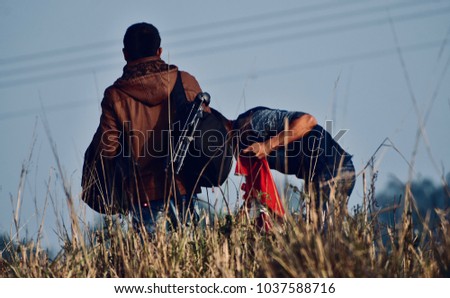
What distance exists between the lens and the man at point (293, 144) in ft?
21.0

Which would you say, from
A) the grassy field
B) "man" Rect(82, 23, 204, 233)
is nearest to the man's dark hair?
"man" Rect(82, 23, 204, 233)

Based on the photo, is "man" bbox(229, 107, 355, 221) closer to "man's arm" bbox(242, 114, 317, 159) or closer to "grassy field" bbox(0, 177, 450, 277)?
"man's arm" bbox(242, 114, 317, 159)

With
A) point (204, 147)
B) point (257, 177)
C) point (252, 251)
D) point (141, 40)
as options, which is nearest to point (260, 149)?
point (257, 177)

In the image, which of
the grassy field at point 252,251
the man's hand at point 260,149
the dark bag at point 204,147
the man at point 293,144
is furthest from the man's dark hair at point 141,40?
the grassy field at point 252,251

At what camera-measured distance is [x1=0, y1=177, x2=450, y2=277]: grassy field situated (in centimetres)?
494

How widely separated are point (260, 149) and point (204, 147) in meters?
0.55

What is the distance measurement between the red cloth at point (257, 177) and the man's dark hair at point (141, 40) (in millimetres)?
958

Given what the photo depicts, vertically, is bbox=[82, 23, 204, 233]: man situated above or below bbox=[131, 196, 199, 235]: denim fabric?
above

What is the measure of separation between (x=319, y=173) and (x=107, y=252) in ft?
4.17

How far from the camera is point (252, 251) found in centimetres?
592

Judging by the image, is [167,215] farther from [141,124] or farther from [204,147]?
[141,124]

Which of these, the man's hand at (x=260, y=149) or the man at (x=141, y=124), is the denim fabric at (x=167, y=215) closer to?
the man at (x=141, y=124)

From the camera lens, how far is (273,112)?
6.48 m
